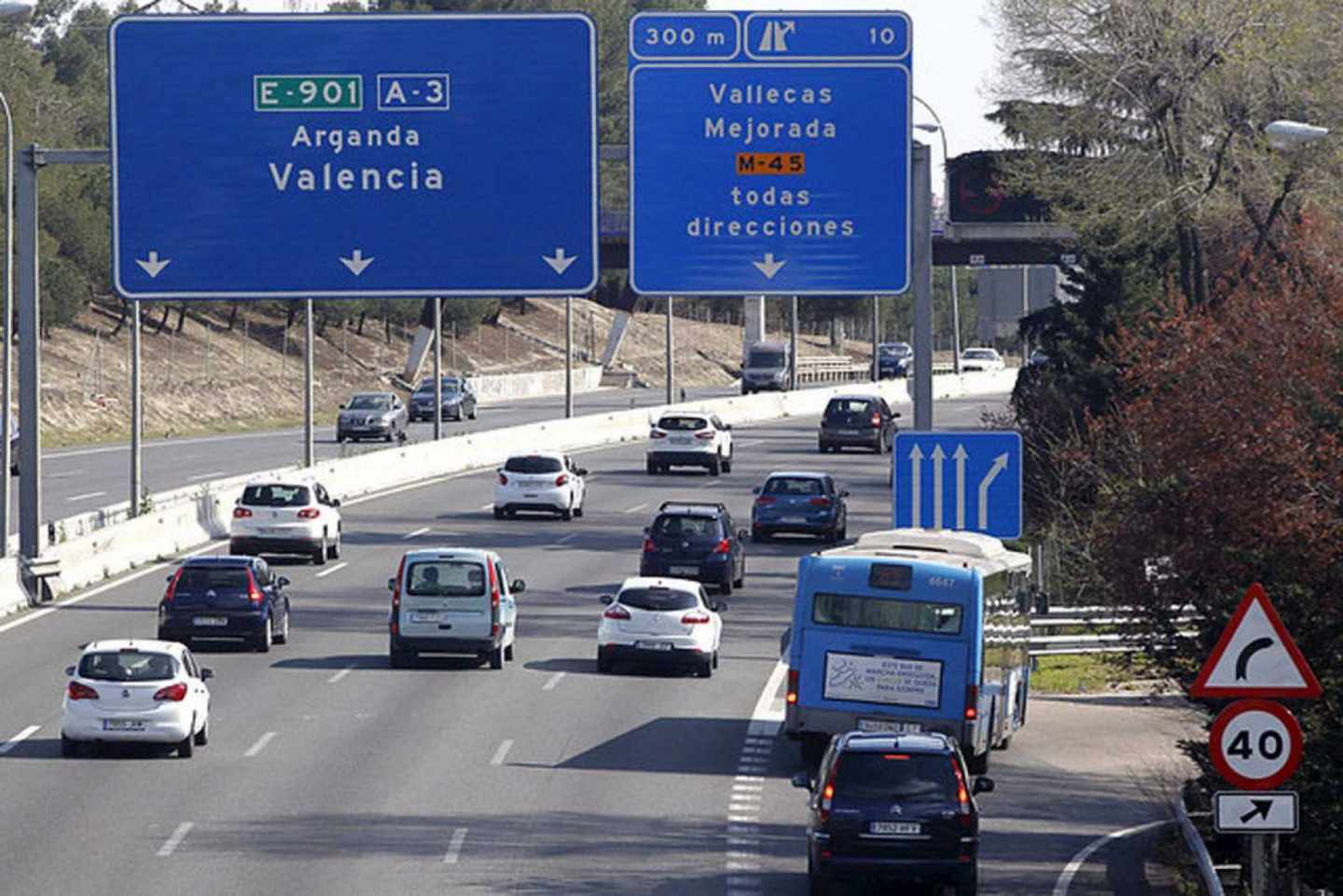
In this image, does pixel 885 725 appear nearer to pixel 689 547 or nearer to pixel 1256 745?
pixel 1256 745

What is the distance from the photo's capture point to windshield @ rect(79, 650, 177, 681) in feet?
94.5

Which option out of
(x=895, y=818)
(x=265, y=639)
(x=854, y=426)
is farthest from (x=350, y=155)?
(x=854, y=426)

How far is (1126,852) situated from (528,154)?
10.3 meters

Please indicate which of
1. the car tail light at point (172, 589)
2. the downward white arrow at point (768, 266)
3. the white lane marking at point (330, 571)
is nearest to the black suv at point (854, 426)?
the white lane marking at point (330, 571)

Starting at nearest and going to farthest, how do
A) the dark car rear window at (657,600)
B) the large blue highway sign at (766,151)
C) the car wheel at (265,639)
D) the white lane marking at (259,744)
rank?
→ the large blue highway sign at (766,151)
the white lane marking at (259,744)
the dark car rear window at (657,600)
the car wheel at (265,639)

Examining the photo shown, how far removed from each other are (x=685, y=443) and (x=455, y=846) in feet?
156

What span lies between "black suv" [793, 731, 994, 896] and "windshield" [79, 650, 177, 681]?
10.4 metres

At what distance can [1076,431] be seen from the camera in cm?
5719

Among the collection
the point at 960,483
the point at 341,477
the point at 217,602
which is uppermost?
the point at 960,483

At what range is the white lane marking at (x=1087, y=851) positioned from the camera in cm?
2312

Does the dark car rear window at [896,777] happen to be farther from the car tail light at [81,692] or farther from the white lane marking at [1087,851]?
the car tail light at [81,692]

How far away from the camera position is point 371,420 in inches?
3238

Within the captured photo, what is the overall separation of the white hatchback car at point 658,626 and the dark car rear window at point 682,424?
34255 millimetres

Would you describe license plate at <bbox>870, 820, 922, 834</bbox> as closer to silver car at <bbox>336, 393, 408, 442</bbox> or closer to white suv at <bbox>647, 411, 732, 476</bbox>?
white suv at <bbox>647, 411, 732, 476</bbox>
